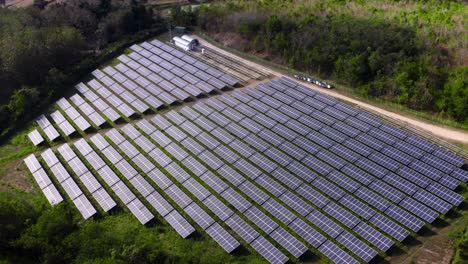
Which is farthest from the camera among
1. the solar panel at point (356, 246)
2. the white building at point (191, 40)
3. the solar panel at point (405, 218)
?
the white building at point (191, 40)

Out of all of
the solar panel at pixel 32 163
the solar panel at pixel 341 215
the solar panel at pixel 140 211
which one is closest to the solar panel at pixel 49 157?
the solar panel at pixel 32 163

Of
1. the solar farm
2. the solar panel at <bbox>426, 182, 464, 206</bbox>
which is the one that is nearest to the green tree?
the solar farm

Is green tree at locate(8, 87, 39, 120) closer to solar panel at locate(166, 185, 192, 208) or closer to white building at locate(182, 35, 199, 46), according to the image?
white building at locate(182, 35, 199, 46)

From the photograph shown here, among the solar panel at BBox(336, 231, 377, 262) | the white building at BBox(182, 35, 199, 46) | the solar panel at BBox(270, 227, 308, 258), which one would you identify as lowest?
the solar panel at BBox(270, 227, 308, 258)

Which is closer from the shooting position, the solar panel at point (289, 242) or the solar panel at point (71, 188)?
the solar panel at point (289, 242)

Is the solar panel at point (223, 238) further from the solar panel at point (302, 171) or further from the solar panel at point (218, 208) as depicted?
the solar panel at point (302, 171)

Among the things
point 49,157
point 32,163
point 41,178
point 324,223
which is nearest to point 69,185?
point 41,178

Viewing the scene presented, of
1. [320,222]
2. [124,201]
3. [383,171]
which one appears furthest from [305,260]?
[124,201]

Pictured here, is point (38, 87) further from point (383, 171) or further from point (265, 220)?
point (383, 171)
